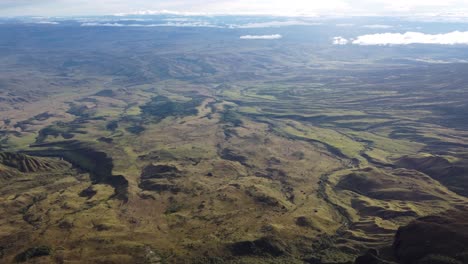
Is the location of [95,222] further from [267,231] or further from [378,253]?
[378,253]

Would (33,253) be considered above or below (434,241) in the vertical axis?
below

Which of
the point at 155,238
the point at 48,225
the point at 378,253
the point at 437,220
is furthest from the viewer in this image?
the point at 48,225

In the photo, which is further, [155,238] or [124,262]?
[155,238]

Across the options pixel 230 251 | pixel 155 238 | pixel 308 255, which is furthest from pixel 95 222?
pixel 308 255

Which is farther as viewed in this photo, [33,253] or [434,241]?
[33,253]

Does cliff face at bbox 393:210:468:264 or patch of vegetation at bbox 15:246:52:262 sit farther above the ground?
cliff face at bbox 393:210:468:264

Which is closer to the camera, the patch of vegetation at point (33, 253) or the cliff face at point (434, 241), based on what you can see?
the cliff face at point (434, 241)

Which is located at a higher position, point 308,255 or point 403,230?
point 403,230

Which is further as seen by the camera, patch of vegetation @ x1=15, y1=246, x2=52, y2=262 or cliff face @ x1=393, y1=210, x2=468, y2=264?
patch of vegetation @ x1=15, y1=246, x2=52, y2=262

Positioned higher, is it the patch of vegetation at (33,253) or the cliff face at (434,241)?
the cliff face at (434,241)

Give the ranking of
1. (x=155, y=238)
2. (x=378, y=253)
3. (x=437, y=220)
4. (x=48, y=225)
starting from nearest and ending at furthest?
(x=378, y=253)
(x=437, y=220)
(x=155, y=238)
(x=48, y=225)
